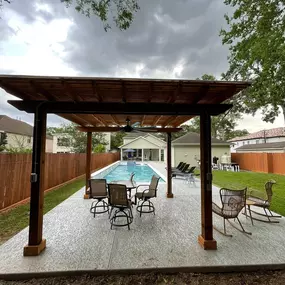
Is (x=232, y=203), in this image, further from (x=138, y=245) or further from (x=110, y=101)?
(x=110, y=101)

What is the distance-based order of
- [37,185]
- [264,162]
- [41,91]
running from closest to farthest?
[41,91]
[37,185]
[264,162]

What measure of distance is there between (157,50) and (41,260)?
9.43m

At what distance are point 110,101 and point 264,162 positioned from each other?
19.0 m

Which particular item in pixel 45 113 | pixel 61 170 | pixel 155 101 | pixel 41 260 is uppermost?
pixel 155 101

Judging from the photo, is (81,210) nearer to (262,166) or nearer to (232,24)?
(232,24)

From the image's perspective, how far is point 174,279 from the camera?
9.96 feet

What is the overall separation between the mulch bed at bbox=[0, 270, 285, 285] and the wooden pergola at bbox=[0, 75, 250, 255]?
27.6 inches

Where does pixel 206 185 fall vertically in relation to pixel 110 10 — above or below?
below

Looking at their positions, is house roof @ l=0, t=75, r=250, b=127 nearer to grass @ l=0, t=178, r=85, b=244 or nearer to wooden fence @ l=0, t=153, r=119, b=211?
grass @ l=0, t=178, r=85, b=244

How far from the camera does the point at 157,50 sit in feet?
31.1

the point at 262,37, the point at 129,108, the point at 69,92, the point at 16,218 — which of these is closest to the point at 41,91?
the point at 69,92

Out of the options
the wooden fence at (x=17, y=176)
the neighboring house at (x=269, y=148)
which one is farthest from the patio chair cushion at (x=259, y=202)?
the neighboring house at (x=269, y=148)

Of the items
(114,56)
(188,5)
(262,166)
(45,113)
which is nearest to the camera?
(45,113)

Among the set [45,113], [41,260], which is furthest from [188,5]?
[41,260]
